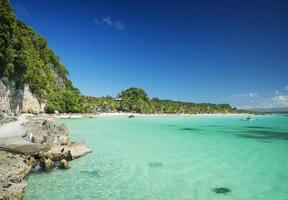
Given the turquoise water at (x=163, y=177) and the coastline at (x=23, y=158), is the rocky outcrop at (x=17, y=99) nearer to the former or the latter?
the coastline at (x=23, y=158)

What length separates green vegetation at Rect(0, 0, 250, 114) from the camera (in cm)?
3294

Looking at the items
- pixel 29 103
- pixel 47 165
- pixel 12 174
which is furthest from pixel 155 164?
pixel 29 103

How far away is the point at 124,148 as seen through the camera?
20703 mm

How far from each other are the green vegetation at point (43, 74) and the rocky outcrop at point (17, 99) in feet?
3.07

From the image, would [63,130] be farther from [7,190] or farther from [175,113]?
[175,113]

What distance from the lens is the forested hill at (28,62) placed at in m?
32.3

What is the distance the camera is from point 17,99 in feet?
140

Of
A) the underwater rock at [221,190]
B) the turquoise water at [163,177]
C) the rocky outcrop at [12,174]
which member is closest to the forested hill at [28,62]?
the turquoise water at [163,177]

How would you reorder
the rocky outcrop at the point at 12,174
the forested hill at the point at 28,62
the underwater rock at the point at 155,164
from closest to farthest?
the rocky outcrop at the point at 12,174, the underwater rock at the point at 155,164, the forested hill at the point at 28,62

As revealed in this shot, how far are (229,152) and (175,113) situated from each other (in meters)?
104

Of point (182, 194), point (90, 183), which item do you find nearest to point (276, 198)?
point (182, 194)

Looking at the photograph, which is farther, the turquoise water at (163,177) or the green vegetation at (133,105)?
the green vegetation at (133,105)

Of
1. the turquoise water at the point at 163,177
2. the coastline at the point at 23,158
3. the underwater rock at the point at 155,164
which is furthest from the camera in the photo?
the underwater rock at the point at 155,164

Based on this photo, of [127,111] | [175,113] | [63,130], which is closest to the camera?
[63,130]
